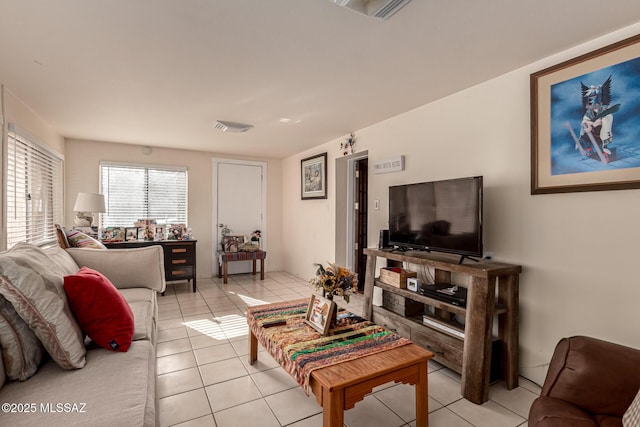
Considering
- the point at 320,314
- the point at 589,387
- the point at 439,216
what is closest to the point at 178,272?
the point at 320,314

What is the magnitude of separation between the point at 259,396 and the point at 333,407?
0.87m

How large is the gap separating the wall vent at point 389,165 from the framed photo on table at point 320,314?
184cm

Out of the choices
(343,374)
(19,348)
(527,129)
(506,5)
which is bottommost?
(343,374)

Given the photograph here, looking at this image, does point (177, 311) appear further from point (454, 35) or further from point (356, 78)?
point (454, 35)

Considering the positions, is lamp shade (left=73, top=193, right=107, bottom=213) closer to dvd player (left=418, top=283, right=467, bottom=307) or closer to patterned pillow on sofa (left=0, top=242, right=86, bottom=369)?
patterned pillow on sofa (left=0, top=242, right=86, bottom=369)

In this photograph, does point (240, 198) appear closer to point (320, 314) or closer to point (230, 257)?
point (230, 257)

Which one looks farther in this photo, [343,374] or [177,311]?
[177,311]

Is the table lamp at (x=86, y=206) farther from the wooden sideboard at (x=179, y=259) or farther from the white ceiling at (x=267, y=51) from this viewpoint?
the white ceiling at (x=267, y=51)

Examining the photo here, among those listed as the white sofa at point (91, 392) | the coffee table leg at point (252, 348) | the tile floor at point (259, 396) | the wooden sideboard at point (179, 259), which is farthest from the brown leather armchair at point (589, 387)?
the wooden sideboard at point (179, 259)

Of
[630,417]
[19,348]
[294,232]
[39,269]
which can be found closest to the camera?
A: [630,417]

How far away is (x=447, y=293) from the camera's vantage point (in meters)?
2.36

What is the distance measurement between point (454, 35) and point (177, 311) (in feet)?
12.8

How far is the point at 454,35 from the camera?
1855 millimetres

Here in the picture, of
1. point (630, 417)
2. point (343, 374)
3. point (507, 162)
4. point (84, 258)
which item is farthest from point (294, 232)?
point (630, 417)
